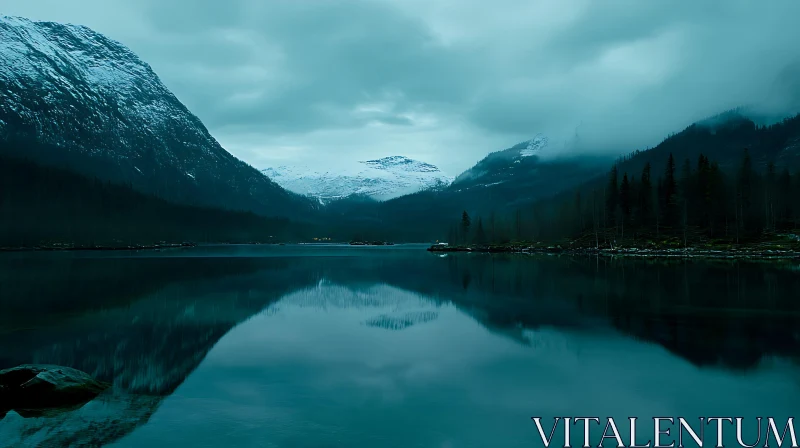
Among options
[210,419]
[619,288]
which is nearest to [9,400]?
[210,419]

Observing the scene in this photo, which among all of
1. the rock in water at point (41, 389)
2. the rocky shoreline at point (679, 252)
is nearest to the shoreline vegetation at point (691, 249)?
the rocky shoreline at point (679, 252)

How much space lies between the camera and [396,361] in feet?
74.8

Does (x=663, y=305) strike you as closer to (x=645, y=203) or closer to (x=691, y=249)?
(x=691, y=249)

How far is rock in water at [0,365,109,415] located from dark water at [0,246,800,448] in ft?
2.16

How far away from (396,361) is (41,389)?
13.5 m

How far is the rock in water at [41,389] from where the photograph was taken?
16359 mm

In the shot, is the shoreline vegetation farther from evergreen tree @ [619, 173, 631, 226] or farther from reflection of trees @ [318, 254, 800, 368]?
reflection of trees @ [318, 254, 800, 368]

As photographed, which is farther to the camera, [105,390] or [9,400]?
[105,390]

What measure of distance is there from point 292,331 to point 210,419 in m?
14.9

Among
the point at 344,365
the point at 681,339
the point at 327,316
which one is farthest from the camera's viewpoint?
the point at 327,316

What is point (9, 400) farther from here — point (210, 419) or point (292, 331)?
point (292, 331)

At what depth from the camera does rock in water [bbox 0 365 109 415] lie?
16359mm

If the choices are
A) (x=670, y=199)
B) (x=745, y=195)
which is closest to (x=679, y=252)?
(x=670, y=199)

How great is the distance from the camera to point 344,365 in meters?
22.1
